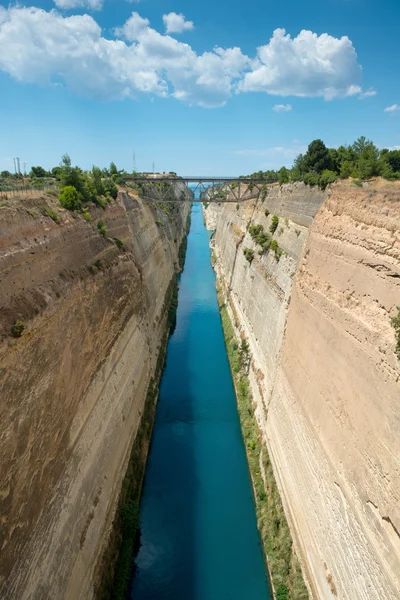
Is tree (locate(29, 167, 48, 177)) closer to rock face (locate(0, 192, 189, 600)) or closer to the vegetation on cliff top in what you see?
rock face (locate(0, 192, 189, 600))

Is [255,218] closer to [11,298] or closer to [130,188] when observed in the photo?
[130,188]

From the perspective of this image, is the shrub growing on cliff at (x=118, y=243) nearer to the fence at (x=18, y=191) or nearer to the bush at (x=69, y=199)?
the bush at (x=69, y=199)

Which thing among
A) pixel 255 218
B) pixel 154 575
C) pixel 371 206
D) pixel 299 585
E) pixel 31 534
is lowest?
pixel 154 575

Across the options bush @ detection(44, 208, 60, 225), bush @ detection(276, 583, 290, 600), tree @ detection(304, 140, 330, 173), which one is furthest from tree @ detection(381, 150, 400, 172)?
bush @ detection(276, 583, 290, 600)

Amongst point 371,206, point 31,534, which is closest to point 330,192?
point 371,206

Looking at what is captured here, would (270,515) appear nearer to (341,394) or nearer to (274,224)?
(341,394)

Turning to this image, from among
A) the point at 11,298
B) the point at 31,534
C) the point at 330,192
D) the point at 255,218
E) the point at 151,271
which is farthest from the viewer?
the point at 255,218
